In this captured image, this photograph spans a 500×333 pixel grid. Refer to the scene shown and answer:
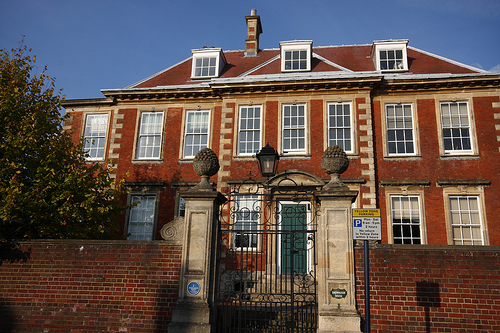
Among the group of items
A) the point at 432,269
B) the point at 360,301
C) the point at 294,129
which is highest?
the point at 294,129

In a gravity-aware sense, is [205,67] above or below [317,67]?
above

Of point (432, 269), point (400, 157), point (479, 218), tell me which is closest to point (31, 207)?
point (432, 269)

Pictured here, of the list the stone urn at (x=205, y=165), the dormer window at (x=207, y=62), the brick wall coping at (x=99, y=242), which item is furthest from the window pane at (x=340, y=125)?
the brick wall coping at (x=99, y=242)

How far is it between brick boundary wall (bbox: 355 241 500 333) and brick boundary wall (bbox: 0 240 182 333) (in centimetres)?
367

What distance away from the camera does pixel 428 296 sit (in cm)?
693

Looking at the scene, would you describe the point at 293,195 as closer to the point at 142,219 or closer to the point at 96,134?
the point at 142,219

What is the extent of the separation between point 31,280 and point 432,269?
762 centimetres

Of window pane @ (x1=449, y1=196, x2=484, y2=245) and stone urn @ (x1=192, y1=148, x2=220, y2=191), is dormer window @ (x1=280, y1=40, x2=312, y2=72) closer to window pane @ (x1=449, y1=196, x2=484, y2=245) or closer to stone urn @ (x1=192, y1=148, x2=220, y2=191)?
window pane @ (x1=449, y1=196, x2=484, y2=245)

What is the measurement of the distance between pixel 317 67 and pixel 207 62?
16.5ft

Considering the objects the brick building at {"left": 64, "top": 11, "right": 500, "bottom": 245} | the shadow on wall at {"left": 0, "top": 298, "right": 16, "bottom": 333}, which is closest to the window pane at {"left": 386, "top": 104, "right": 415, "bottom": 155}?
the brick building at {"left": 64, "top": 11, "right": 500, "bottom": 245}

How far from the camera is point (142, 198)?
15.7 metres

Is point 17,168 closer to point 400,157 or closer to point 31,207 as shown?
point 31,207

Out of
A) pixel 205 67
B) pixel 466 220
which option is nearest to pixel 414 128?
pixel 466 220

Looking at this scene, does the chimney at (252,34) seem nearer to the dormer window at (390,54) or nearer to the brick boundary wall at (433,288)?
the dormer window at (390,54)
